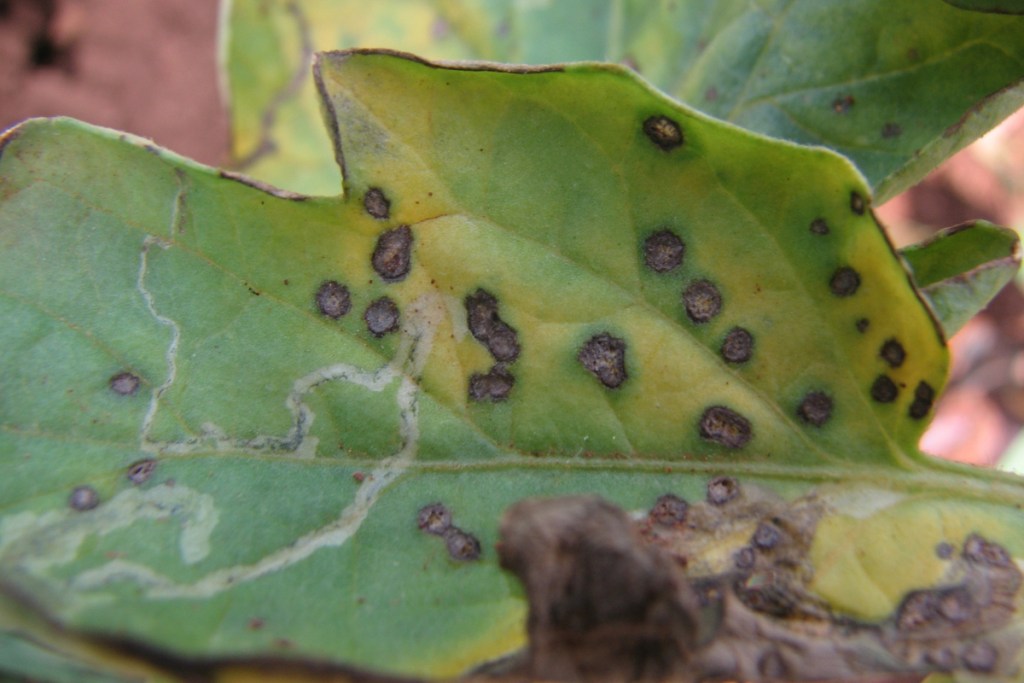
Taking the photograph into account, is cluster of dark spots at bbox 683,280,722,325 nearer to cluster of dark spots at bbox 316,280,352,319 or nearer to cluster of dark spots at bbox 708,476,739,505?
cluster of dark spots at bbox 708,476,739,505

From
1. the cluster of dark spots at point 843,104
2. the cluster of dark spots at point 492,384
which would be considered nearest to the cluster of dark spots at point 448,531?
the cluster of dark spots at point 492,384

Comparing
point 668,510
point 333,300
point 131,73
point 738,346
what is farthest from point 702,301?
point 131,73

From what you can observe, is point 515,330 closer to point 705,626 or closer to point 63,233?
point 705,626

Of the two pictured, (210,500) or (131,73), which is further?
(131,73)

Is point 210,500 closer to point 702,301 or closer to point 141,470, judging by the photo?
point 141,470

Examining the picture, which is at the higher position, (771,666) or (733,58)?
(733,58)

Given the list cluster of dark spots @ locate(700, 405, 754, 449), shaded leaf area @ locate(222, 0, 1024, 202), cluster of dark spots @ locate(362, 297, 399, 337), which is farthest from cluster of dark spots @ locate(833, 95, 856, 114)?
cluster of dark spots @ locate(362, 297, 399, 337)

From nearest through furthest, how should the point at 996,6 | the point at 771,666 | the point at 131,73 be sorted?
the point at 771,666 → the point at 996,6 → the point at 131,73
